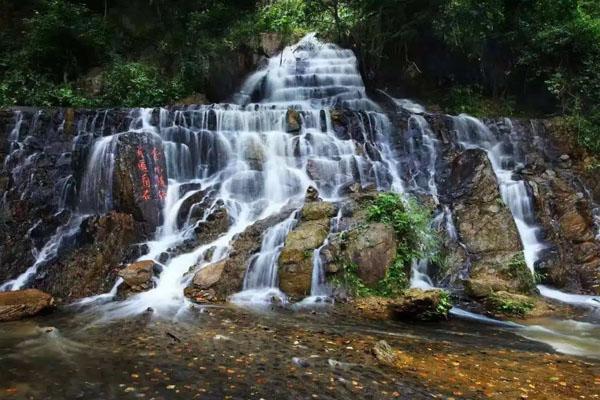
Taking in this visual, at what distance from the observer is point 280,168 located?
13914mm

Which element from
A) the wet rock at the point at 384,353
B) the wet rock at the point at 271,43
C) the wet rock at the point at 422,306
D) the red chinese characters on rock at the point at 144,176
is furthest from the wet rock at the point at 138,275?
the wet rock at the point at 271,43

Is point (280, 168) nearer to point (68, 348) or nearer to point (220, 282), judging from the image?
point (220, 282)

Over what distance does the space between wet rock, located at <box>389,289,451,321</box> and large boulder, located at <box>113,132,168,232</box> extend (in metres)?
6.68

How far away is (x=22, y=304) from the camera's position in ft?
27.0

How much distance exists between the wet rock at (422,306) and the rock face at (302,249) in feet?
6.51

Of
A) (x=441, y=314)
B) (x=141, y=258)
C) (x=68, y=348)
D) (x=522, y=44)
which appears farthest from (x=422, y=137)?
(x=68, y=348)

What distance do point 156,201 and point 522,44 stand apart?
591 inches

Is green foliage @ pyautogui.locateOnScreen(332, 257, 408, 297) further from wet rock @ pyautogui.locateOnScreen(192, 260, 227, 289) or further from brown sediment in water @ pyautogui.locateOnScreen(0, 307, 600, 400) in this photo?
wet rock @ pyautogui.locateOnScreen(192, 260, 227, 289)

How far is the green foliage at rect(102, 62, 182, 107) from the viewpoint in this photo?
56.5ft

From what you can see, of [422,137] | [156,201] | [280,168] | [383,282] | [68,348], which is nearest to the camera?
[68,348]

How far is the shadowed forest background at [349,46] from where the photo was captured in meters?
17.1

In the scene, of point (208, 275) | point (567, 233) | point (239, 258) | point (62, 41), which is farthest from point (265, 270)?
point (62, 41)

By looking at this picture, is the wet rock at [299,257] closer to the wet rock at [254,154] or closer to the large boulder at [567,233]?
the wet rock at [254,154]

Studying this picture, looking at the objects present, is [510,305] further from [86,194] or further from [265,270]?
[86,194]
